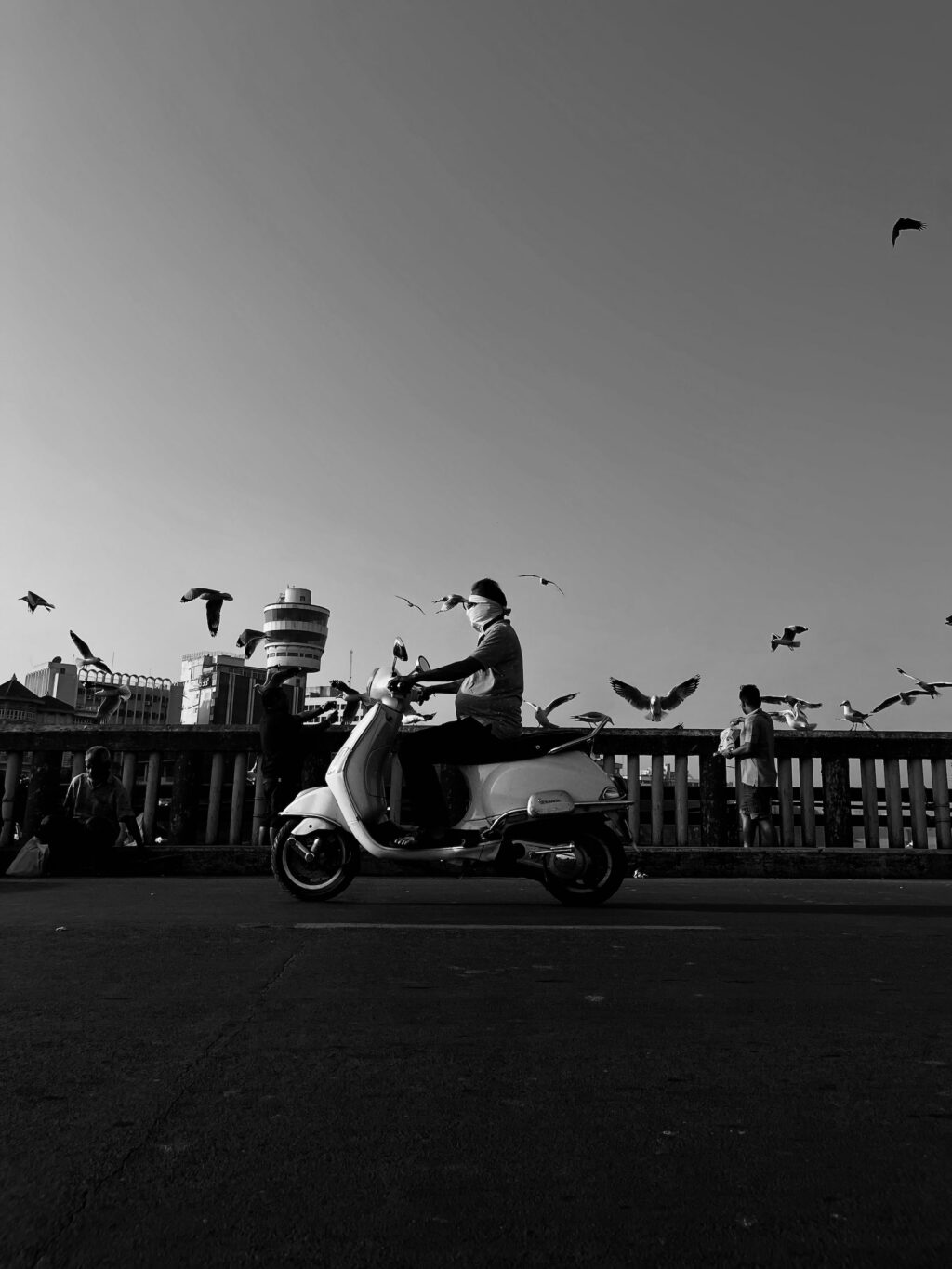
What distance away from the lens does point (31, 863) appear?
912 centimetres

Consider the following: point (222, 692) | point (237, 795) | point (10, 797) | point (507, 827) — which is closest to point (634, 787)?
point (237, 795)

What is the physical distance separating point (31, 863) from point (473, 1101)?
25.4 ft

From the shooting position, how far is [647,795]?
12.6 metres

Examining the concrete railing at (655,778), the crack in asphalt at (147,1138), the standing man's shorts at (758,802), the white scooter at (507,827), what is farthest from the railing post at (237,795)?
the crack in asphalt at (147,1138)

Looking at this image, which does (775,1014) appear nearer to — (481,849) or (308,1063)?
(308,1063)

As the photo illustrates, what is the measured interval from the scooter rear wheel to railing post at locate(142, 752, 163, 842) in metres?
5.95

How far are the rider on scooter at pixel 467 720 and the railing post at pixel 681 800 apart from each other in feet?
15.9

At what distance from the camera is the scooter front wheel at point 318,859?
682 cm

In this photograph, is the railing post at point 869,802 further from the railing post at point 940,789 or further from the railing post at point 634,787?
the railing post at point 634,787

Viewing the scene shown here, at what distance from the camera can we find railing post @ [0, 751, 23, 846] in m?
11.3

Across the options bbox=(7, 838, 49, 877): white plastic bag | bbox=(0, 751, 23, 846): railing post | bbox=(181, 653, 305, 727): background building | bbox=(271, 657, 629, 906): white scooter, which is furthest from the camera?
bbox=(181, 653, 305, 727): background building

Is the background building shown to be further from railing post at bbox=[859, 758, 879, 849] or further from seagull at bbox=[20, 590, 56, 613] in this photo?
railing post at bbox=[859, 758, 879, 849]

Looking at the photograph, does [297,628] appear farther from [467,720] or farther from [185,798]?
[467,720]

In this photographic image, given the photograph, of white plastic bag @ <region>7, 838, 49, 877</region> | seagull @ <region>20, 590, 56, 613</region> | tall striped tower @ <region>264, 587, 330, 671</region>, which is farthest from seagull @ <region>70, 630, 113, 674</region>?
tall striped tower @ <region>264, 587, 330, 671</region>
